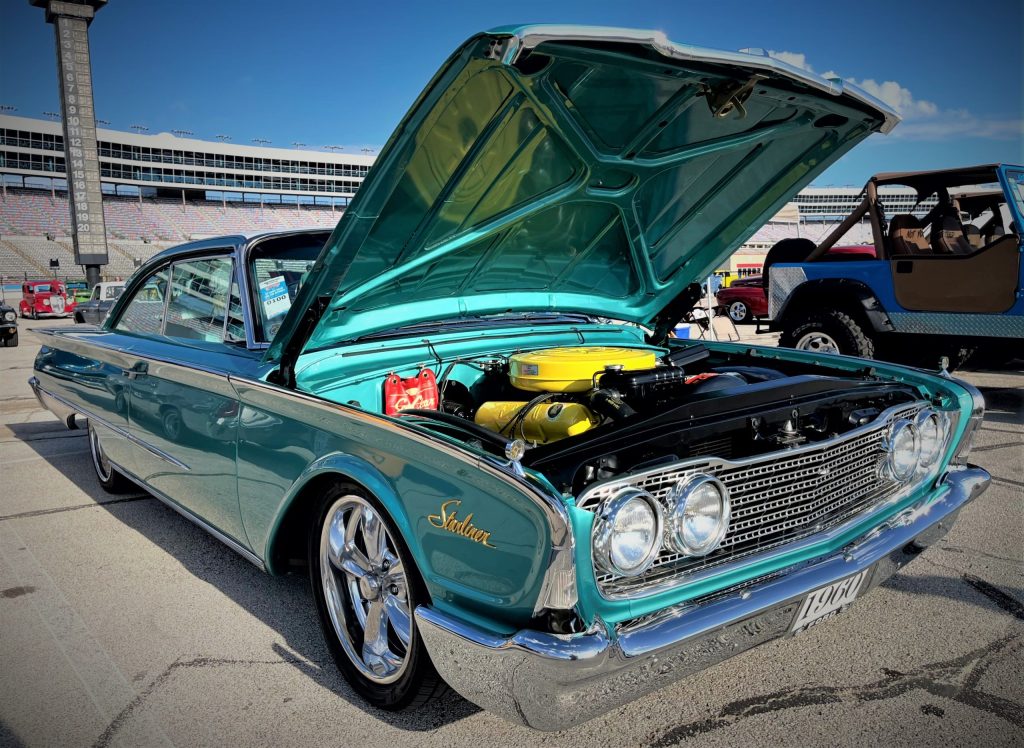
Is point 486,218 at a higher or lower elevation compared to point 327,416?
higher

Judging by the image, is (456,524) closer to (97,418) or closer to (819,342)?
(97,418)

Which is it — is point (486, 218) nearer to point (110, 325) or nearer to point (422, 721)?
point (422, 721)

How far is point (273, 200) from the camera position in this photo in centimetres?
7250

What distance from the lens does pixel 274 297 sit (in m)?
2.94

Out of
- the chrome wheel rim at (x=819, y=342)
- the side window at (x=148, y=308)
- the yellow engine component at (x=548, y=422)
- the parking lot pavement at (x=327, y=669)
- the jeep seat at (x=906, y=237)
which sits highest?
the jeep seat at (x=906, y=237)

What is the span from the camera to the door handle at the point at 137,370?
3.38m

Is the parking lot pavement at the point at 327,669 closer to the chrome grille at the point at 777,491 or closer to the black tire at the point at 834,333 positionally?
the chrome grille at the point at 777,491

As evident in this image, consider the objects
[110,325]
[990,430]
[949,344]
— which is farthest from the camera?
[949,344]

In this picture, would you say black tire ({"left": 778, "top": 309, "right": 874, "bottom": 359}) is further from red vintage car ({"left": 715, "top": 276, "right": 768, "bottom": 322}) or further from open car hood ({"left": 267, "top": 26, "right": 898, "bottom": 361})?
red vintage car ({"left": 715, "top": 276, "right": 768, "bottom": 322})

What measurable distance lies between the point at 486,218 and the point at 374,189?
26.3 inches

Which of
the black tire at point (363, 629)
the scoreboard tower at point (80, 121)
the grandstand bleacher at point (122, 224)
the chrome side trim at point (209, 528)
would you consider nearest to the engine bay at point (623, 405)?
the black tire at point (363, 629)

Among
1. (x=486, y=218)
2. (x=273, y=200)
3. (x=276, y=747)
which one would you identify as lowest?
(x=276, y=747)

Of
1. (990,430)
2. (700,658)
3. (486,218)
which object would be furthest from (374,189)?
(990,430)

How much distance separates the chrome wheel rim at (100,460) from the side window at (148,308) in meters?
0.75
